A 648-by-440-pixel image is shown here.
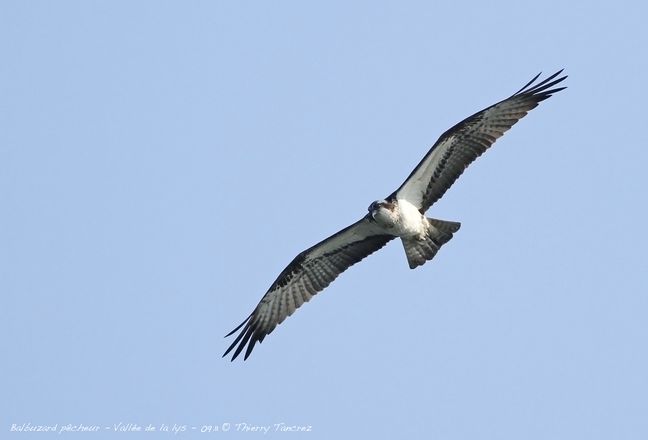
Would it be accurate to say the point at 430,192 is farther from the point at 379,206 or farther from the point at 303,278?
the point at 303,278

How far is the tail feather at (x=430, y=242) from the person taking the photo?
54.5ft

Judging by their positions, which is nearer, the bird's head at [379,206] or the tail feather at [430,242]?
the bird's head at [379,206]

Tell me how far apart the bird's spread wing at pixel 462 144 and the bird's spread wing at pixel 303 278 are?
0.94 metres

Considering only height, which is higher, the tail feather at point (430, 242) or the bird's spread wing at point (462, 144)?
the bird's spread wing at point (462, 144)

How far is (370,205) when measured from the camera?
54.7 feet

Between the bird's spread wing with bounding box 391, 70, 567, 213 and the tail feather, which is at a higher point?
the bird's spread wing with bounding box 391, 70, 567, 213

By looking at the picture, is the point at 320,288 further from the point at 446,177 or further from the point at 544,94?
the point at 544,94

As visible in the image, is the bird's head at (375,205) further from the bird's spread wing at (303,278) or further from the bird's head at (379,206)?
the bird's spread wing at (303,278)

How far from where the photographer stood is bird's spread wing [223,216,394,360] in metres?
17.4

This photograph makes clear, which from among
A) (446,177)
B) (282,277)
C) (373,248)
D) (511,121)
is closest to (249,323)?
(282,277)

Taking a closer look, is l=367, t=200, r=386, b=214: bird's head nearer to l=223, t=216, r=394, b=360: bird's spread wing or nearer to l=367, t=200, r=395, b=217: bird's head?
l=367, t=200, r=395, b=217: bird's head

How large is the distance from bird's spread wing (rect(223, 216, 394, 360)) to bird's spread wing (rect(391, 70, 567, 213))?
Answer: 0.94 meters

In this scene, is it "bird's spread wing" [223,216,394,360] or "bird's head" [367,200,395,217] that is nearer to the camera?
"bird's head" [367,200,395,217]

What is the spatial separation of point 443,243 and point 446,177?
0.93 m
